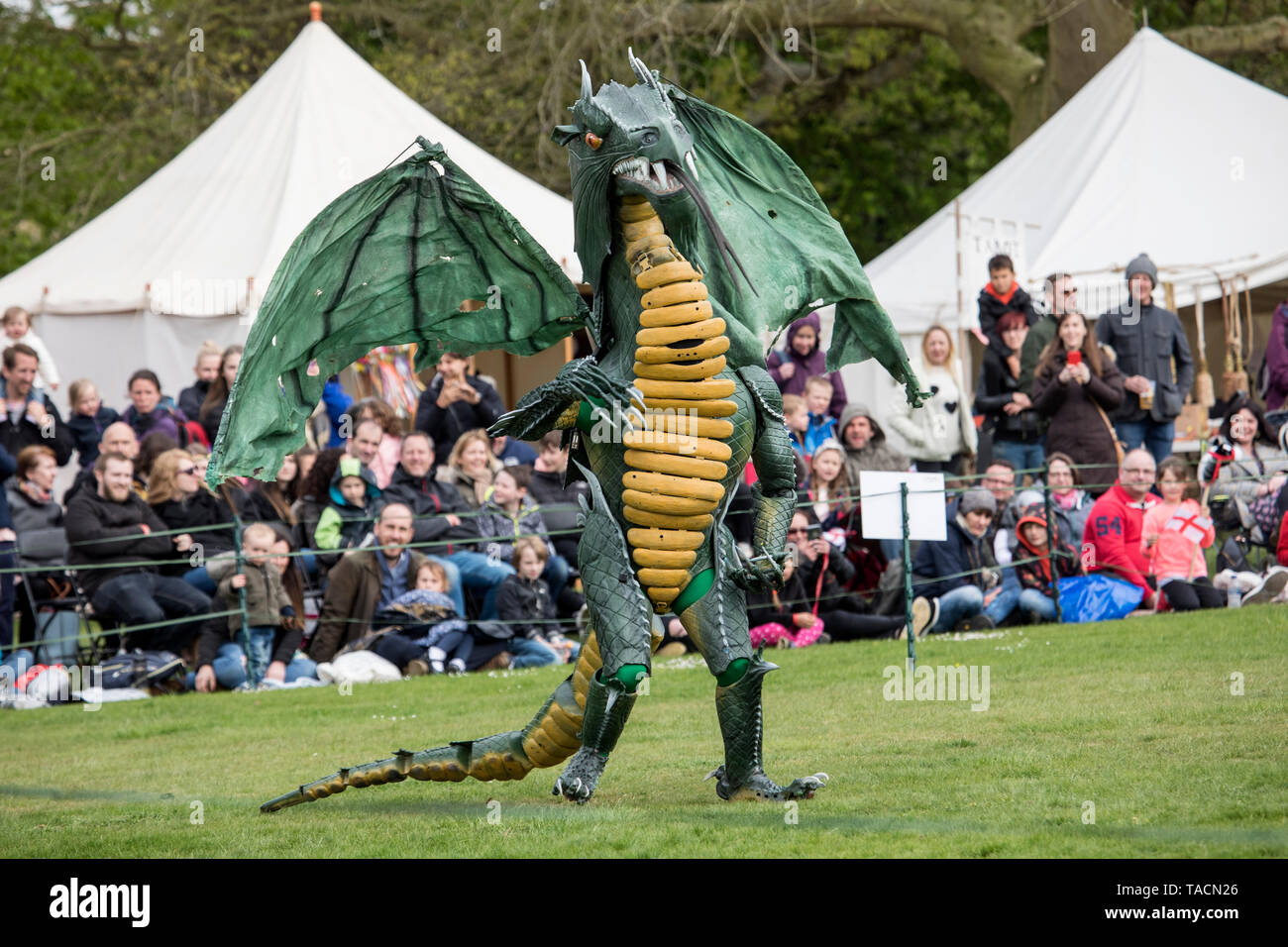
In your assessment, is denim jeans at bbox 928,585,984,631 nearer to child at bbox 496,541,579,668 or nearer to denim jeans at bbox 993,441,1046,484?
denim jeans at bbox 993,441,1046,484

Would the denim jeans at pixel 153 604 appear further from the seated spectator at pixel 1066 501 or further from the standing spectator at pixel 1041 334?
the standing spectator at pixel 1041 334

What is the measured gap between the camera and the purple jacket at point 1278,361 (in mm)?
15260

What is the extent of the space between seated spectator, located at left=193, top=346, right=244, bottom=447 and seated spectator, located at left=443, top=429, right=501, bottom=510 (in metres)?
1.94

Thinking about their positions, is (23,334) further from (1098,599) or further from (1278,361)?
(1278,361)

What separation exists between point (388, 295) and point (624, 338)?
1.13 metres

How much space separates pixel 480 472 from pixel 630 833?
698cm

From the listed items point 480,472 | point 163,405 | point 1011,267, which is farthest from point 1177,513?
point 163,405

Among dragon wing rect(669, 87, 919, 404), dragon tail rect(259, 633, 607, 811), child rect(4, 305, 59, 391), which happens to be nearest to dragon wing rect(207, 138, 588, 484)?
dragon wing rect(669, 87, 919, 404)

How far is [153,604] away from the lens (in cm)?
1209

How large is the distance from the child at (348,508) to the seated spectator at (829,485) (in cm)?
308

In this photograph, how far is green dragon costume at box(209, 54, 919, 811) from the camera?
23.1ft

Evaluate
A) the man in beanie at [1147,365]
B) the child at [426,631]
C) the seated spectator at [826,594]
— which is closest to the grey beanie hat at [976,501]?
the seated spectator at [826,594]

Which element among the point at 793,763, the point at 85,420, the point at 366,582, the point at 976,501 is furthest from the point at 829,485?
the point at 85,420

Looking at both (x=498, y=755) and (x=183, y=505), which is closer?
(x=498, y=755)
